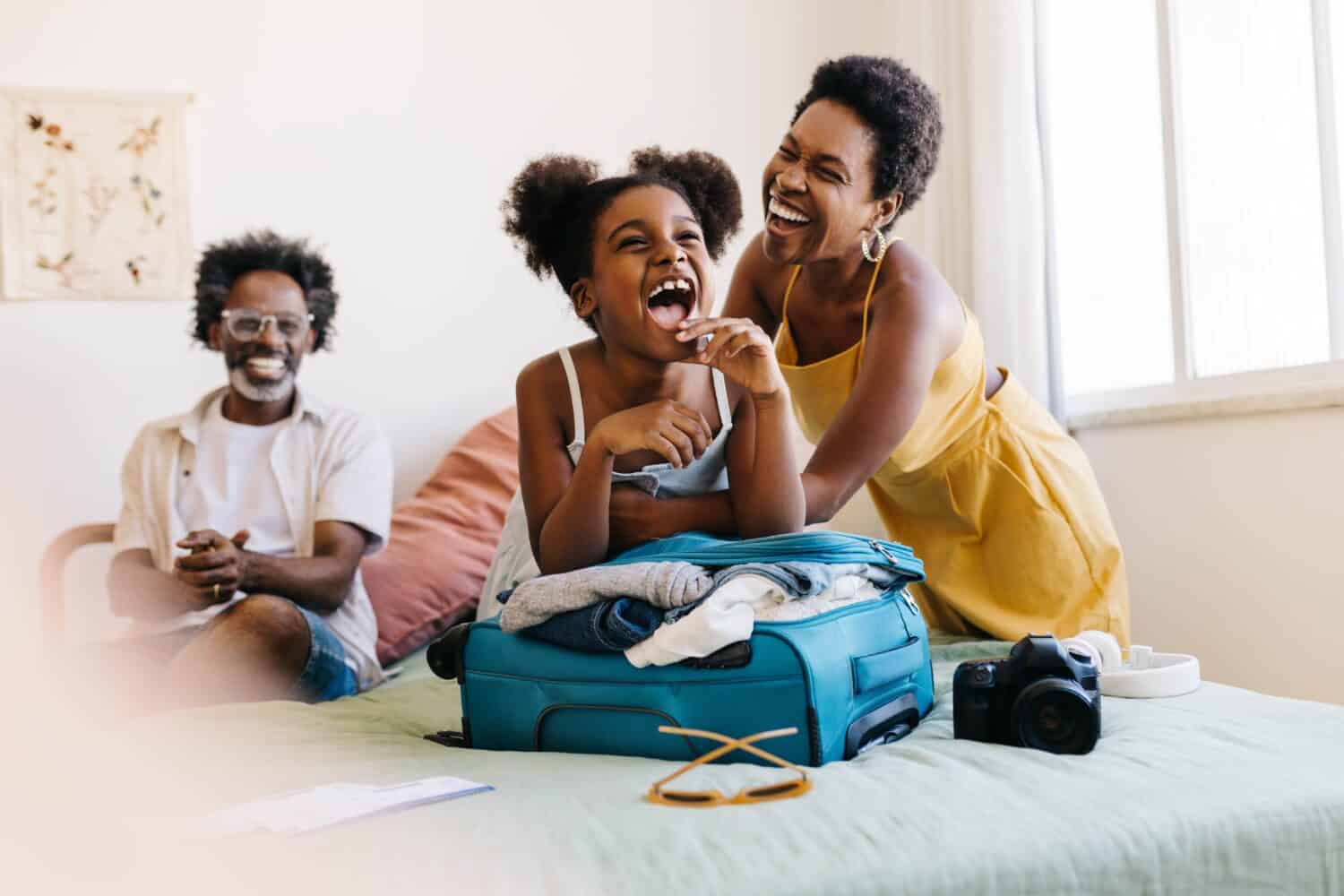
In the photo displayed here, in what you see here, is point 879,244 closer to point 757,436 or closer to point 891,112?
point 891,112

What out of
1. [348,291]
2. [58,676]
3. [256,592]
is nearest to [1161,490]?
[256,592]

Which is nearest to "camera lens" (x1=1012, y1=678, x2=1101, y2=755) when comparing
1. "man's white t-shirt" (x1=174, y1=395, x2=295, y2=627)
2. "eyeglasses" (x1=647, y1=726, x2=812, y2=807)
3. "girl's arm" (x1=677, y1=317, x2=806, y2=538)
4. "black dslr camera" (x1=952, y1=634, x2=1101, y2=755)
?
"black dslr camera" (x1=952, y1=634, x2=1101, y2=755)

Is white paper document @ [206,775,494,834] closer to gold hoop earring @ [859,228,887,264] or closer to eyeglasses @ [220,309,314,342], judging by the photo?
gold hoop earring @ [859,228,887,264]

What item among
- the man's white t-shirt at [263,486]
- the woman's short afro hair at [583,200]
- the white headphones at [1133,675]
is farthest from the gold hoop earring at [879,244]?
the man's white t-shirt at [263,486]

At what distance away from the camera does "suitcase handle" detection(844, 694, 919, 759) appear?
113 cm

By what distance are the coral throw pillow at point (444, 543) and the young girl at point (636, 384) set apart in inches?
26.0

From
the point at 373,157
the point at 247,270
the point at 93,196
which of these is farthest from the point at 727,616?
the point at 93,196

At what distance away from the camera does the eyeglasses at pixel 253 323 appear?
2119 mm

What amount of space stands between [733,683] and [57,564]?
180cm

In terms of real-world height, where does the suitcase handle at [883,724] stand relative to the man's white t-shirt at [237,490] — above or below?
below

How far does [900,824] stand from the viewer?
0.89 m

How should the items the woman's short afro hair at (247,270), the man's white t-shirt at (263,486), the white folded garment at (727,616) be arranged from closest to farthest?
the white folded garment at (727,616) < the man's white t-shirt at (263,486) < the woman's short afro hair at (247,270)

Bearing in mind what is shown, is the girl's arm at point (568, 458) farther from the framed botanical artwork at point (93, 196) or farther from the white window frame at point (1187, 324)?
the framed botanical artwork at point (93, 196)

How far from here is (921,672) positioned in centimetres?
133
